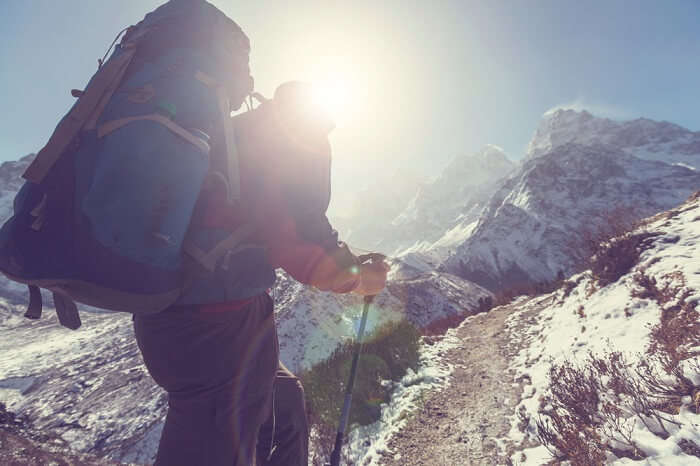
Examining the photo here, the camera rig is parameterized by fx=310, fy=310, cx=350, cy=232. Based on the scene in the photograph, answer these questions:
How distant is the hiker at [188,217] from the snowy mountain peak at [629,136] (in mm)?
152319

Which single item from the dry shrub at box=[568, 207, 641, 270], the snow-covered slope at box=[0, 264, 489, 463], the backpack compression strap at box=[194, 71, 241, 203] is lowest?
the snow-covered slope at box=[0, 264, 489, 463]

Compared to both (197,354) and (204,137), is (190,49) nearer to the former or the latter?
(204,137)

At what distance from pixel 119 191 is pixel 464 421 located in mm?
4993

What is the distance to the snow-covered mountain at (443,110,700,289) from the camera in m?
72.8

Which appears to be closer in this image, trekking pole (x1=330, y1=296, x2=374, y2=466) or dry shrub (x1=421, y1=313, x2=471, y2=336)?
trekking pole (x1=330, y1=296, x2=374, y2=466)

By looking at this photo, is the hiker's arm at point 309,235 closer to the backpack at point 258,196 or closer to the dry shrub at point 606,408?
the backpack at point 258,196

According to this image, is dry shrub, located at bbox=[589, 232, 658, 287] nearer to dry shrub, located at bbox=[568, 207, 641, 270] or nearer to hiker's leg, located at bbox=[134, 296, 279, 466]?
dry shrub, located at bbox=[568, 207, 641, 270]

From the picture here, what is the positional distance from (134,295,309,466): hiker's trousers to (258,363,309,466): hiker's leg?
412mm

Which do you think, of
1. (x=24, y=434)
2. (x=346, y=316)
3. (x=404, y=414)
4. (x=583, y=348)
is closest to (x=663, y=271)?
(x=583, y=348)

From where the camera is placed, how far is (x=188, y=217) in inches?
47.9

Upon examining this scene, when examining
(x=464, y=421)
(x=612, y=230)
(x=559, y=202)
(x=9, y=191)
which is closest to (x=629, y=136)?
(x=559, y=202)

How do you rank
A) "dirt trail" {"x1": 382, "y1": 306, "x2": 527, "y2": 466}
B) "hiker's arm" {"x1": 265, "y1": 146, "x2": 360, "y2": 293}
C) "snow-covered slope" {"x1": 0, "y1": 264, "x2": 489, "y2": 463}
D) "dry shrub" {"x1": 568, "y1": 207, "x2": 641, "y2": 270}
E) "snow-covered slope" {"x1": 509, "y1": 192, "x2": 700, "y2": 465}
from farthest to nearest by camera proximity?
"dry shrub" {"x1": 568, "y1": 207, "x2": 641, "y2": 270} → "snow-covered slope" {"x1": 0, "y1": 264, "x2": 489, "y2": 463} → "dirt trail" {"x1": 382, "y1": 306, "x2": 527, "y2": 466} → "snow-covered slope" {"x1": 509, "y1": 192, "x2": 700, "y2": 465} → "hiker's arm" {"x1": 265, "y1": 146, "x2": 360, "y2": 293}

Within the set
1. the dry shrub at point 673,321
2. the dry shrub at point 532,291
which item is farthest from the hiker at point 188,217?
the dry shrub at point 532,291

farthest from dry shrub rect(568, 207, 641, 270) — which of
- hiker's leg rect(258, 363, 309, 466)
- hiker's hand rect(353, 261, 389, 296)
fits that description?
hiker's leg rect(258, 363, 309, 466)
